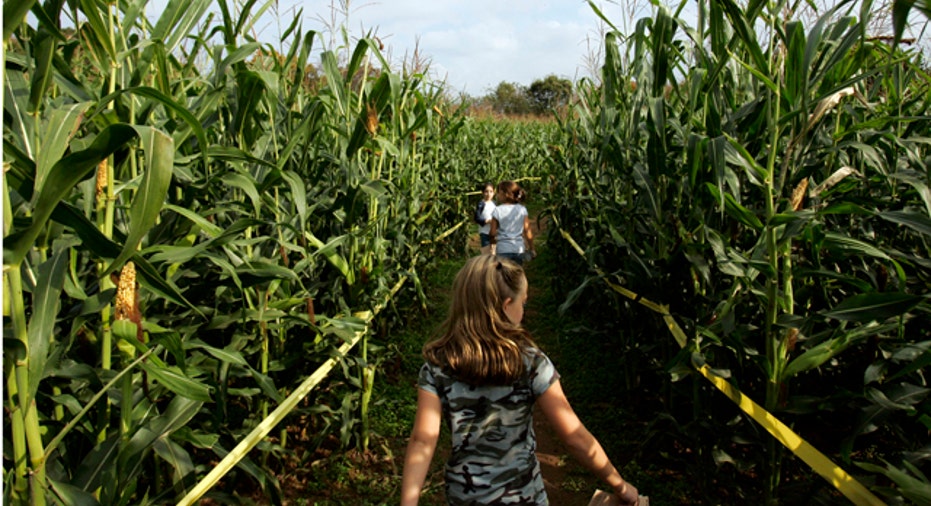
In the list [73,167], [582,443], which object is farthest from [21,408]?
[582,443]

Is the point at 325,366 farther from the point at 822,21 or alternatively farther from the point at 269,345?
the point at 822,21

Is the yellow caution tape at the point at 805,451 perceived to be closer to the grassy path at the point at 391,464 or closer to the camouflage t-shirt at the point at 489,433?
the camouflage t-shirt at the point at 489,433

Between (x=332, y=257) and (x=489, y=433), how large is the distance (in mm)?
1676

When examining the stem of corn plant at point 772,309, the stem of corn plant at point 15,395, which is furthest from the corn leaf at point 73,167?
the stem of corn plant at point 772,309

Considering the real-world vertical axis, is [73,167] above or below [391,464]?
above

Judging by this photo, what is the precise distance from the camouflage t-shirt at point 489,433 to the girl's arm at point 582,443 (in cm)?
5

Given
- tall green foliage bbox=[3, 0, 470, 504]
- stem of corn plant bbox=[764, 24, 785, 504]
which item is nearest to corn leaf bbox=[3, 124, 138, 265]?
tall green foliage bbox=[3, 0, 470, 504]

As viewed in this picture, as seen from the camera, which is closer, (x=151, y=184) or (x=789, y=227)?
(x=151, y=184)

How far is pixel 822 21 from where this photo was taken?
2.34m

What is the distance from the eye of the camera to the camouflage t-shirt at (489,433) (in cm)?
201

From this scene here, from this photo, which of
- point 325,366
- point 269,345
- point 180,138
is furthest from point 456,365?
point 269,345

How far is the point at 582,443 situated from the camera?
202cm

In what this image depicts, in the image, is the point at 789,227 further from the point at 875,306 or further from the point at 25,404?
the point at 25,404

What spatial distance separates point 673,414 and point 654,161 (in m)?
1.47
